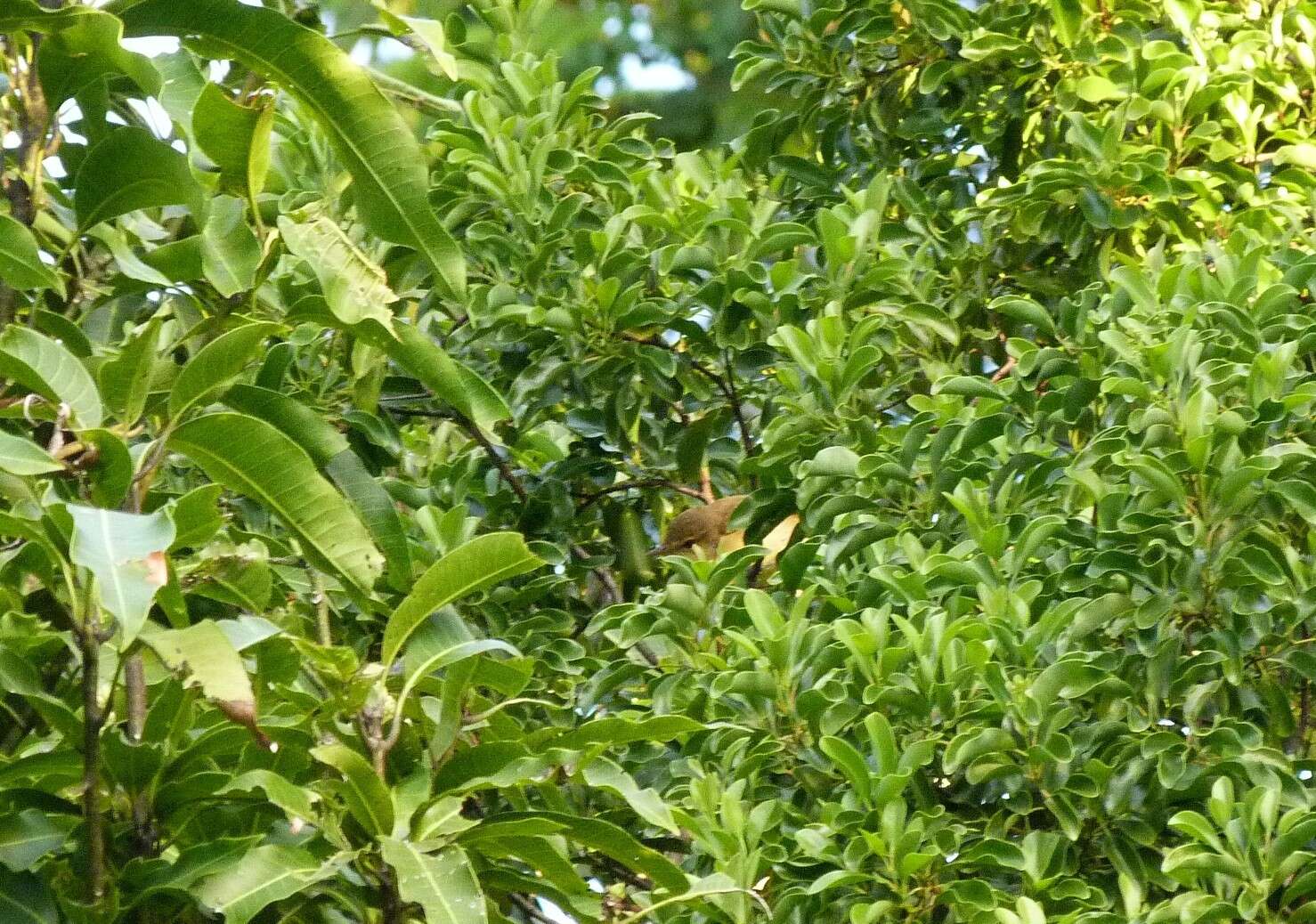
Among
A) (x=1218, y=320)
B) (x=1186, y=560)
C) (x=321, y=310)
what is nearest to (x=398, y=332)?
(x=321, y=310)

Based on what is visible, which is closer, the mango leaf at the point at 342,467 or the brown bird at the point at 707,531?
the mango leaf at the point at 342,467

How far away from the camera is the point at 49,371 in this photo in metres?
1.27

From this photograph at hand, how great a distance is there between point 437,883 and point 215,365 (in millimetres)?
435

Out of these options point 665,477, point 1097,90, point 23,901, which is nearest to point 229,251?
point 23,901

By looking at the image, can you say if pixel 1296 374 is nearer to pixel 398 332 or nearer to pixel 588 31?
pixel 398 332

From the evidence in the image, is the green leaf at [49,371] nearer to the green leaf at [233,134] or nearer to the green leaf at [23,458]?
the green leaf at [23,458]

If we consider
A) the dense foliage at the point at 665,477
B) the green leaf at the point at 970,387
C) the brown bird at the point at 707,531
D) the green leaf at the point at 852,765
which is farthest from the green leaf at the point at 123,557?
the brown bird at the point at 707,531

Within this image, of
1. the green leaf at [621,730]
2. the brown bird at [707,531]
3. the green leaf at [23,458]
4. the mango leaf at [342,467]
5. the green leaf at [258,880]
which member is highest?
the green leaf at [23,458]

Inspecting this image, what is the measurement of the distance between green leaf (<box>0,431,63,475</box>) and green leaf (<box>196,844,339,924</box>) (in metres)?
0.35

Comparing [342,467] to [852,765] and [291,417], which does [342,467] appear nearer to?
[291,417]

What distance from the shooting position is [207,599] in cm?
159

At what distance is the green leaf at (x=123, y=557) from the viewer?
1.04 meters

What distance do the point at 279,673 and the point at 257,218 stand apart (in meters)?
0.40

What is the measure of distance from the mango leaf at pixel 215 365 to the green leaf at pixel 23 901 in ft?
0.96
